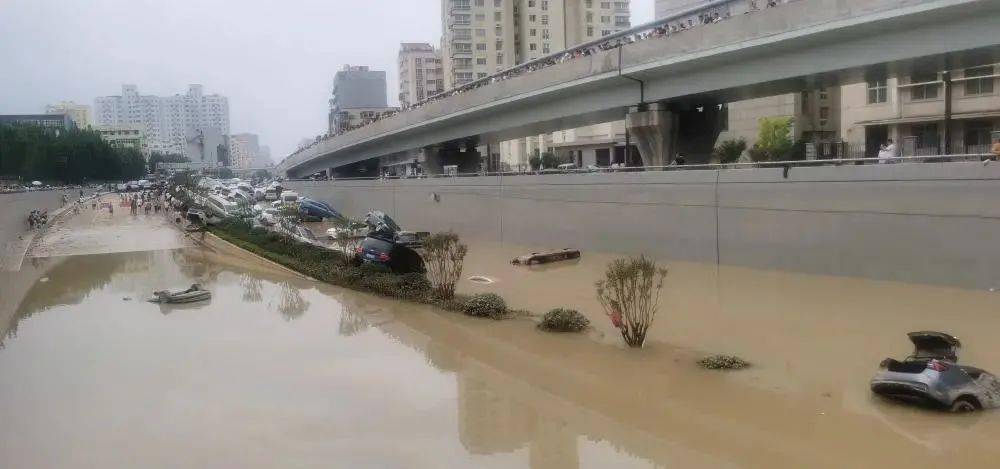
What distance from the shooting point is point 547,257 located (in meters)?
25.6

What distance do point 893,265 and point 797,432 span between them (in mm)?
10806

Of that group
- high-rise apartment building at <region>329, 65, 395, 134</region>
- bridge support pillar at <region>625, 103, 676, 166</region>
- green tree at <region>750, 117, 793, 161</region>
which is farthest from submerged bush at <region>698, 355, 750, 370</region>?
high-rise apartment building at <region>329, 65, 395, 134</region>

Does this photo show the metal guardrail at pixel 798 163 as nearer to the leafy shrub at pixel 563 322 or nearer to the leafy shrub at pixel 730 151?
the leafy shrub at pixel 563 322

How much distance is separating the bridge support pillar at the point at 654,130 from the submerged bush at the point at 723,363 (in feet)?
51.6

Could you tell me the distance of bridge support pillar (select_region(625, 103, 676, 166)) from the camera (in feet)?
85.4

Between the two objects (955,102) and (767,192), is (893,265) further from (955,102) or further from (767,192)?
(955,102)

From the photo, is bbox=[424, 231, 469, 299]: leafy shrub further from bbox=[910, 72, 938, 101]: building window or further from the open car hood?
bbox=[910, 72, 938, 101]: building window

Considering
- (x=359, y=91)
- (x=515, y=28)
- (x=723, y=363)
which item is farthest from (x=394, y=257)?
(x=359, y=91)

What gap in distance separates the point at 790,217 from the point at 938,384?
38.4 feet

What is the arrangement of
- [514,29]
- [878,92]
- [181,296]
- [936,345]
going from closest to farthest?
1. [936,345]
2. [181,296]
3. [878,92]
4. [514,29]

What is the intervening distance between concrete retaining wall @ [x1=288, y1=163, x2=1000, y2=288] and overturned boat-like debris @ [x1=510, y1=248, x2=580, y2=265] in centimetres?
137

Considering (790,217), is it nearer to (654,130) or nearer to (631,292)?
(654,130)

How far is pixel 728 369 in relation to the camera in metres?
11.3

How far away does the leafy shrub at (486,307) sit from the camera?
1599cm
